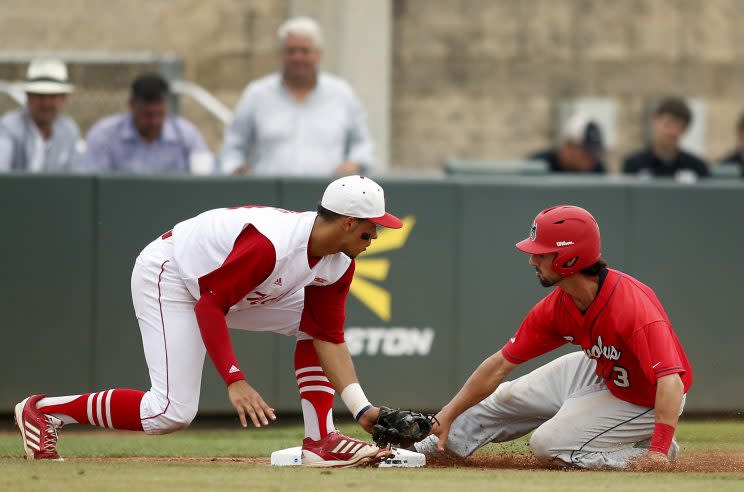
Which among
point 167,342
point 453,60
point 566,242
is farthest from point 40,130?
point 453,60

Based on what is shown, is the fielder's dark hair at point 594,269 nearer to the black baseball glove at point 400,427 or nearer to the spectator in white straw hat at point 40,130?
the black baseball glove at point 400,427

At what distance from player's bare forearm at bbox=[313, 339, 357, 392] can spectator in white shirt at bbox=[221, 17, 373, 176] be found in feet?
10.1

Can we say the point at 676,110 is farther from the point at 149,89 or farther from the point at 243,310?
the point at 243,310

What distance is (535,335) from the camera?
6926mm

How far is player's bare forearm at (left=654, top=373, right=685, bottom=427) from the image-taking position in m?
6.45

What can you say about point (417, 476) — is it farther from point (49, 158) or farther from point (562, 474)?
point (49, 158)

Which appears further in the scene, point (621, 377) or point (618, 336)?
point (621, 377)

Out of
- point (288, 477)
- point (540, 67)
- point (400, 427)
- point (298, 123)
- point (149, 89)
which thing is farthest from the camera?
point (540, 67)

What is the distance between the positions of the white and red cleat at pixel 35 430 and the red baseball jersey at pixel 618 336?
2399 millimetres

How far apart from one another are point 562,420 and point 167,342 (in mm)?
2123

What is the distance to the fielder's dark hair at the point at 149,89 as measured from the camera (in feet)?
31.4

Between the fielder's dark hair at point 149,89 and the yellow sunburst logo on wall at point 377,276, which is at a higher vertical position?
the fielder's dark hair at point 149,89

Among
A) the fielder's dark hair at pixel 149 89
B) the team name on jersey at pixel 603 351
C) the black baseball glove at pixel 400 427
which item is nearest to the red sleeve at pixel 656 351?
the team name on jersey at pixel 603 351

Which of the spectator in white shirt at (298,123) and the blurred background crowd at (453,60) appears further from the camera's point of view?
the blurred background crowd at (453,60)
